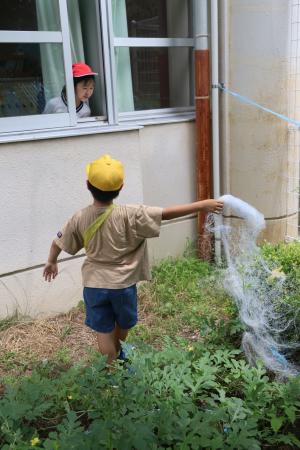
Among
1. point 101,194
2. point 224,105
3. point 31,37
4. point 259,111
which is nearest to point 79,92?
point 31,37

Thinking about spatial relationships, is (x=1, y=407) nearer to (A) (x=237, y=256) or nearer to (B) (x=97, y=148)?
(A) (x=237, y=256)

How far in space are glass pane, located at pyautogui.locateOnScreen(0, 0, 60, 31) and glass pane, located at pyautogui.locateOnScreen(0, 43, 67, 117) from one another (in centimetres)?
14

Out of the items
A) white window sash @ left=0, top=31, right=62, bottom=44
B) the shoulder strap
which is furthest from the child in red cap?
the shoulder strap

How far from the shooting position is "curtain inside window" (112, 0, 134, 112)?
453 cm

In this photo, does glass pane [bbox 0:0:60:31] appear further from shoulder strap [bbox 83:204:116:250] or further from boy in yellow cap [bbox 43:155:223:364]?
shoulder strap [bbox 83:204:116:250]

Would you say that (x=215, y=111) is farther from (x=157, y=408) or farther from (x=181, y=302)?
(x=157, y=408)

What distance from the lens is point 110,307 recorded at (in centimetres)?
306

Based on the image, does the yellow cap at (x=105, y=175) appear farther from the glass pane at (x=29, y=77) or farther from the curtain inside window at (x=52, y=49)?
the curtain inside window at (x=52, y=49)

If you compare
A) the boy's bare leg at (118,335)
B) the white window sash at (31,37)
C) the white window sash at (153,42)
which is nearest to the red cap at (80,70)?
the white window sash at (31,37)

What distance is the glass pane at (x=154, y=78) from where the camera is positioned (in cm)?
474

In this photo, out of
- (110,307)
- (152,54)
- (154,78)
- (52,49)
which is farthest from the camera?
(154,78)

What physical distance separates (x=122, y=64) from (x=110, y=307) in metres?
2.57

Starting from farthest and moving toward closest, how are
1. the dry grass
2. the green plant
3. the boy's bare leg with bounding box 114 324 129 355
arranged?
the dry grass, the boy's bare leg with bounding box 114 324 129 355, the green plant

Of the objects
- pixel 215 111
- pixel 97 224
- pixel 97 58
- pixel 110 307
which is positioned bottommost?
pixel 110 307
